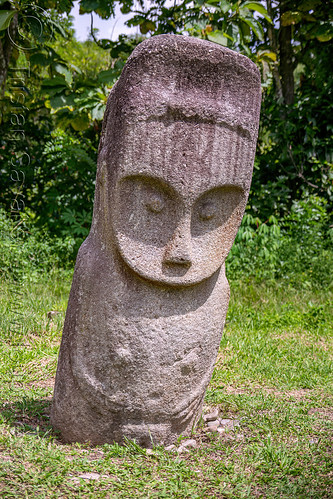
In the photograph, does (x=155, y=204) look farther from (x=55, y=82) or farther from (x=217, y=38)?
(x=55, y=82)

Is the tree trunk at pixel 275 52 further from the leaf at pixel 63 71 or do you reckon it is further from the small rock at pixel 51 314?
the small rock at pixel 51 314

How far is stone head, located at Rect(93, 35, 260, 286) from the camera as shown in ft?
7.06

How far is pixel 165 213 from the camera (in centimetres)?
229

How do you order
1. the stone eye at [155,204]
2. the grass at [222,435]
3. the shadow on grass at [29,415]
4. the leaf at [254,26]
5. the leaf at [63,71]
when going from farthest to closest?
the leaf at [63,71] < the leaf at [254,26] < the shadow on grass at [29,415] < the stone eye at [155,204] < the grass at [222,435]

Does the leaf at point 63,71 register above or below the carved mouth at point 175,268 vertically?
above

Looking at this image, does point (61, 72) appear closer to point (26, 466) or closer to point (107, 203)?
point (107, 203)

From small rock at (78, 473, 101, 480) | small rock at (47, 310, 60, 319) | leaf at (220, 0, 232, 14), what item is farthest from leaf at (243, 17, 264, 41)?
small rock at (78, 473, 101, 480)

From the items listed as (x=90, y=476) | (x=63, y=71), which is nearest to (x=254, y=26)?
(x=63, y=71)

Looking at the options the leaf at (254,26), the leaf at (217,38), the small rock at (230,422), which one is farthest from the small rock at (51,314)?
the leaf at (254,26)

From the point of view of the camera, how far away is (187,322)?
95.1 inches

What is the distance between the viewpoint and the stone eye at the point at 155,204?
225cm

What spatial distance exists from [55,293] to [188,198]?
323 cm

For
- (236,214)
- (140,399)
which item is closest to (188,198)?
(236,214)

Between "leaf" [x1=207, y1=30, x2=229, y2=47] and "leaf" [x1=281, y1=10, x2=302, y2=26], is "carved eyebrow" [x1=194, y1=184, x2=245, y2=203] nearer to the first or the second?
"leaf" [x1=207, y1=30, x2=229, y2=47]
